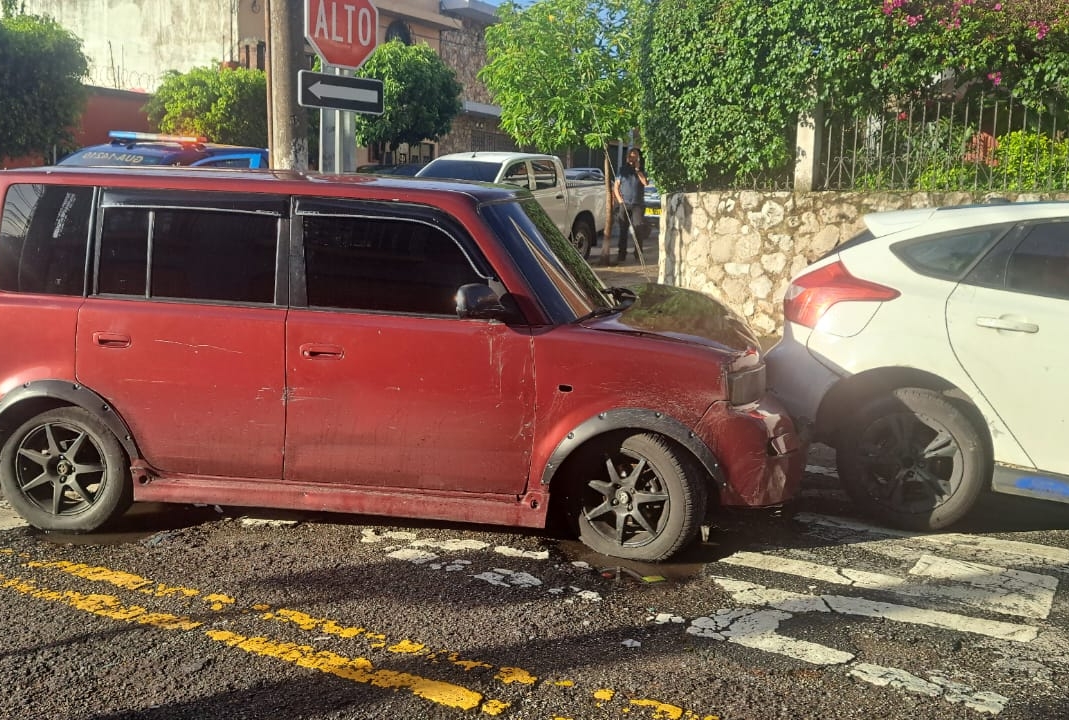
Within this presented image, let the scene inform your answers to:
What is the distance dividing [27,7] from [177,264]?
36770 millimetres

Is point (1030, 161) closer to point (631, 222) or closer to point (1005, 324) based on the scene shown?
point (1005, 324)

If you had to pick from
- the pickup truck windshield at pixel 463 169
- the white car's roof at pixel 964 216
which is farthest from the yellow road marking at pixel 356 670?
the pickup truck windshield at pixel 463 169

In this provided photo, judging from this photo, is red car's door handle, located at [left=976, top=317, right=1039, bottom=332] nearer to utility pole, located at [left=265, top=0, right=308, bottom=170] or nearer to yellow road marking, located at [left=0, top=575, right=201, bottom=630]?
yellow road marking, located at [left=0, top=575, right=201, bottom=630]

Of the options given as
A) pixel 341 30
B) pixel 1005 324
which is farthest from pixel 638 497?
pixel 341 30

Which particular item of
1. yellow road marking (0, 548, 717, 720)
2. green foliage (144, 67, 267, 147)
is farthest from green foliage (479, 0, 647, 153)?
yellow road marking (0, 548, 717, 720)

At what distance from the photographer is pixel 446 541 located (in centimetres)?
541

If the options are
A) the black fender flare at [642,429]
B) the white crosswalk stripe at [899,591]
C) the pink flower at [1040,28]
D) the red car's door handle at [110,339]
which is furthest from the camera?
the pink flower at [1040,28]

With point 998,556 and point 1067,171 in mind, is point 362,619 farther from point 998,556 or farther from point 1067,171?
point 1067,171

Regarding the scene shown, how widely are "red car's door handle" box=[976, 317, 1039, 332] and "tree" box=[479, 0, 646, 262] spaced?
13744mm

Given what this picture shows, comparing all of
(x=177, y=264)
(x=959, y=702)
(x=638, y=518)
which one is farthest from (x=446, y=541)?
(x=959, y=702)

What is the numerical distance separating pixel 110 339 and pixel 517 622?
7.86 ft

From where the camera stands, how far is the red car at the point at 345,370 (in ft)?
16.5

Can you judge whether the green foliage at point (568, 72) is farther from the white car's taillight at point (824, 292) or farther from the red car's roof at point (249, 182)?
the red car's roof at point (249, 182)

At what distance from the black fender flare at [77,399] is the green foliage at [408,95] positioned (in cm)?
2613
